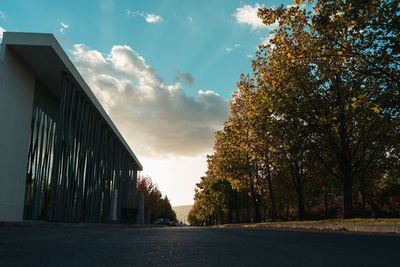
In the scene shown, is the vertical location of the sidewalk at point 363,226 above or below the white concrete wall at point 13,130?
below

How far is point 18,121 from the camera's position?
68.2 ft

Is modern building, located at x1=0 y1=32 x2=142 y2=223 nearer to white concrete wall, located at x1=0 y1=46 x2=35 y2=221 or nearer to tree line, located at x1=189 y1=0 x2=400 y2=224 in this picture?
white concrete wall, located at x1=0 y1=46 x2=35 y2=221

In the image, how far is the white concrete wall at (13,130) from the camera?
61.9ft

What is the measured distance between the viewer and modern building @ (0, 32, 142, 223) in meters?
19.2

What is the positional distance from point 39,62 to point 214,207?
4813cm

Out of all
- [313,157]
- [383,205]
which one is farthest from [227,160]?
[383,205]

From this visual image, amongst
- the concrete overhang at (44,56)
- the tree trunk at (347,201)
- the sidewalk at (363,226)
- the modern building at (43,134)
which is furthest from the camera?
the tree trunk at (347,201)

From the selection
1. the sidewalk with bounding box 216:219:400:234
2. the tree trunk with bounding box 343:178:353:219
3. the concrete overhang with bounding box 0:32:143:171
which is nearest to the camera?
the sidewalk with bounding box 216:219:400:234

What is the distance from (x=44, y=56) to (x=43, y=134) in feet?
23.1

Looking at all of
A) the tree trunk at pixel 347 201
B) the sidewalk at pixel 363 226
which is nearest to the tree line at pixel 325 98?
the tree trunk at pixel 347 201

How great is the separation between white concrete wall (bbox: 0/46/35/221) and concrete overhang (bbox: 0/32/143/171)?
0.52 meters

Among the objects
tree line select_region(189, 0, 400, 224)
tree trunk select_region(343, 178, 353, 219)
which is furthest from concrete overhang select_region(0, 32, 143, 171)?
tree trunk select_region(343, 178, 353, 219)

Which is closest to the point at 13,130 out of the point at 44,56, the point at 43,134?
the point at 44,56

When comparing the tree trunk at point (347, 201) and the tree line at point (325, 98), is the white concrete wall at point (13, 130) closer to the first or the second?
the tree line at point (325, 98)
